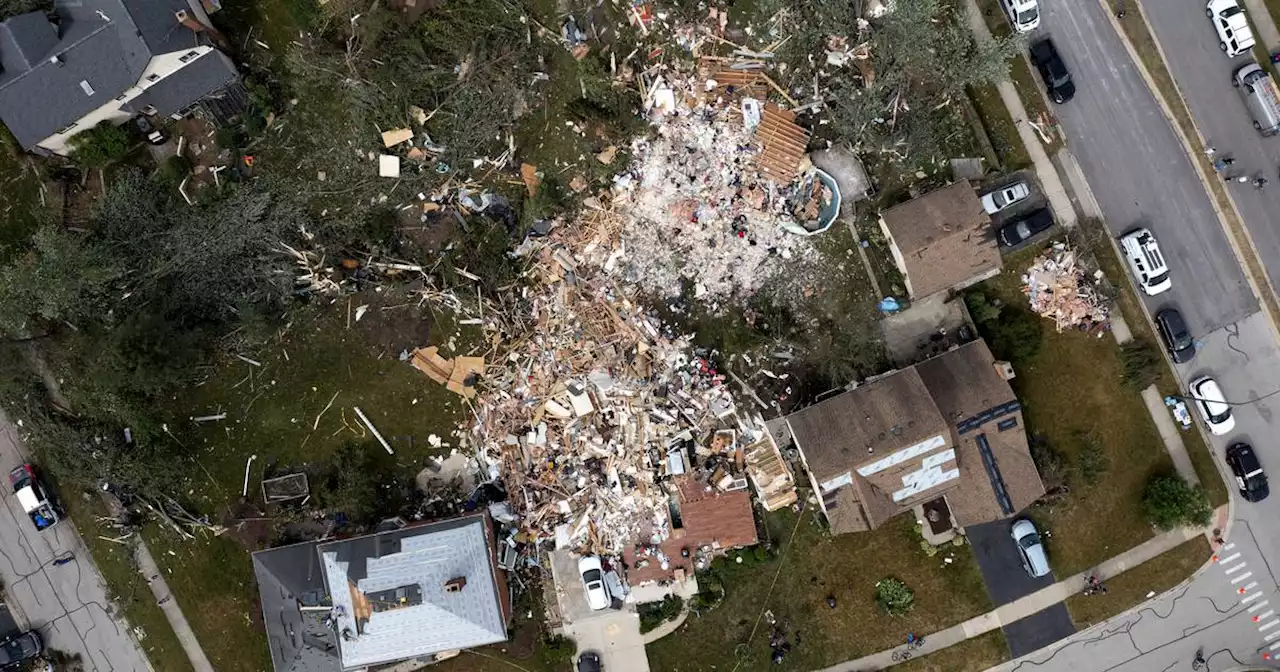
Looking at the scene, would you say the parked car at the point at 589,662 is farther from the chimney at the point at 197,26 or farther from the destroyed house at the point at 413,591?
the chimney at the point at 197,26

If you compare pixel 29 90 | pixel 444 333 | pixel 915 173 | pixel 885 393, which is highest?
pixel 29 90

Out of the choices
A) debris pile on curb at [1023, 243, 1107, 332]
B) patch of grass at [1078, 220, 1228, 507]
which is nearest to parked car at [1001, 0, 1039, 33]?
patch of grass at [1078, 220, 1228, 507]

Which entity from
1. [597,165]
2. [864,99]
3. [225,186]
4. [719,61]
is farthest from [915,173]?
[225,186]

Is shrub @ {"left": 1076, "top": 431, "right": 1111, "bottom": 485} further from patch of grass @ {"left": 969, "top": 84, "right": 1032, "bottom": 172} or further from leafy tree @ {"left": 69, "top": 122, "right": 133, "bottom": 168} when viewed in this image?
leafy tree @ {"left": 69, "top": 122, "right": 133, "bottom": 168}

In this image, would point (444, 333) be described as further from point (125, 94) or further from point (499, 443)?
point (125, 94)

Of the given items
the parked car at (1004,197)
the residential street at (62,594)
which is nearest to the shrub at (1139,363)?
the parked car at (1004,197)

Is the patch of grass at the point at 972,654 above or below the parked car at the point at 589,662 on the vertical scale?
below
